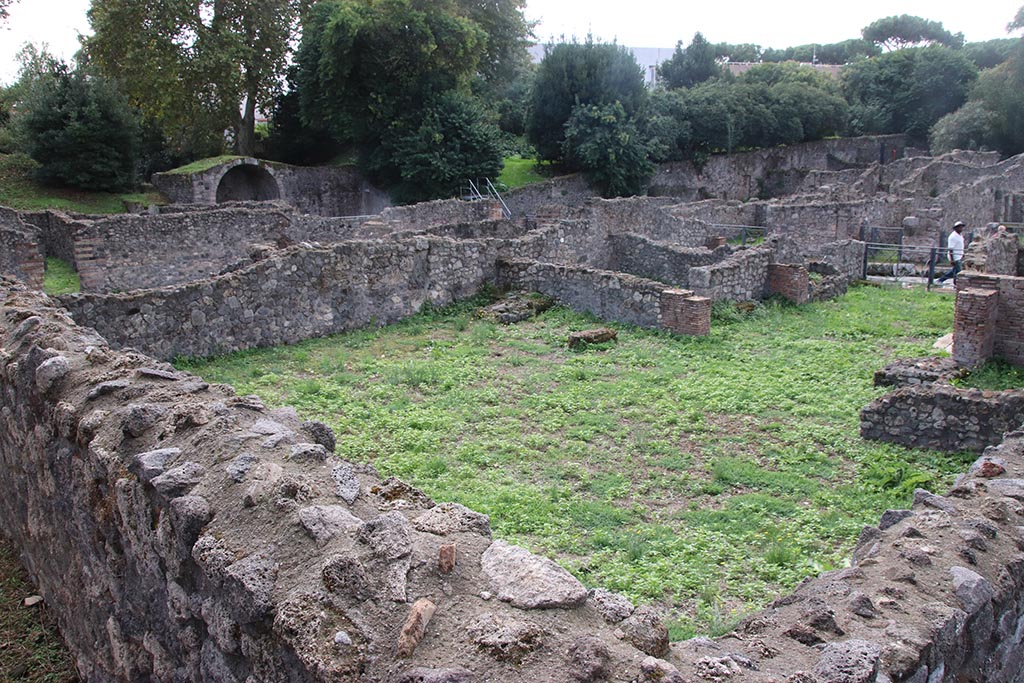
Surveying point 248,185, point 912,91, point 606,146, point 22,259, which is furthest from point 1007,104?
point 22,259

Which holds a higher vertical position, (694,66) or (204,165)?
(694,66)

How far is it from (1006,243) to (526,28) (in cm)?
2869

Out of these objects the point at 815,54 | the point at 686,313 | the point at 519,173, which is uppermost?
the point at 815,54

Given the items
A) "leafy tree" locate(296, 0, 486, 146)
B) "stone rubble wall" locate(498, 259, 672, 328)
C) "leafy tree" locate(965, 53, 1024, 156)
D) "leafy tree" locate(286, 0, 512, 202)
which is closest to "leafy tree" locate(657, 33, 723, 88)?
"leafy tree" locate(965, 53, 1024, 156)

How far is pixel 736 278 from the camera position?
48.0ft

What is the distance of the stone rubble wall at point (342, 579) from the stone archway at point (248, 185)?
30.6 meters

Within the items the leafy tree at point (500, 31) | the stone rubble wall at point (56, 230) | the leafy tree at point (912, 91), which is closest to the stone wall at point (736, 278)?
the stone rubble wall at point (56, 230)

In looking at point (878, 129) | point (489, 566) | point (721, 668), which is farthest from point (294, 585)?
point (878, 129)

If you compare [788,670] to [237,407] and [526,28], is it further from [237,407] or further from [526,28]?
[526,28]

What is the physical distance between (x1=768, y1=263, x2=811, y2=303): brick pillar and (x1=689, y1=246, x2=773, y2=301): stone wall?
5.6 inches

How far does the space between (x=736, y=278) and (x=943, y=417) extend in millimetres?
6901

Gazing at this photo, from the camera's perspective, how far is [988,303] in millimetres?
10180

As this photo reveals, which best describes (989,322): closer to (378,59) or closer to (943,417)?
(943,417)

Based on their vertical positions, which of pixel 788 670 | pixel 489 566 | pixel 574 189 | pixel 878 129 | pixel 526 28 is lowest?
pixel 788 670
